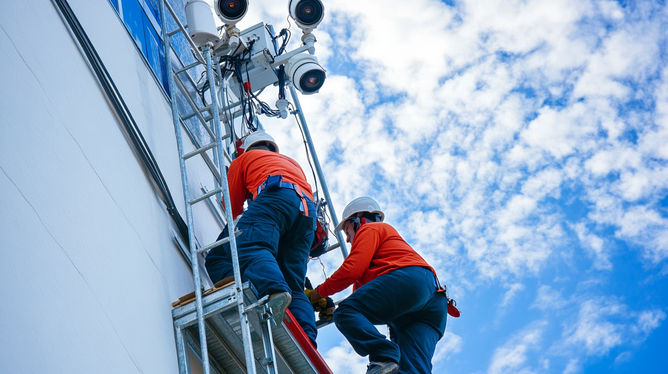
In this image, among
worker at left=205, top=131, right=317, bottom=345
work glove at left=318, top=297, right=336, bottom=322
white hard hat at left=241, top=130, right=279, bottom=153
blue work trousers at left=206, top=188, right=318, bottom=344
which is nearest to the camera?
blue work trousers at left=206, top=188, right=318, bottom=344

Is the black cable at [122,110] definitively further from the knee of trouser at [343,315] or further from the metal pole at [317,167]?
the metal pole at [317,167]

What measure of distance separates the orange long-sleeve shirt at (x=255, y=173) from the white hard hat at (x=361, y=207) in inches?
42.1

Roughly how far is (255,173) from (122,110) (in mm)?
1256

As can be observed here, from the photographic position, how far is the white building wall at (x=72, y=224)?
2.72m

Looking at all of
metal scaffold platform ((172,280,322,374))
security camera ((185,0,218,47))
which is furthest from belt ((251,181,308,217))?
security camera ((185,0,218,47))

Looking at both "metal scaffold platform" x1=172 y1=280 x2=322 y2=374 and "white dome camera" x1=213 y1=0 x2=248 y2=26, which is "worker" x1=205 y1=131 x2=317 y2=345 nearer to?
"metal scaffold platform" x1=172 y1=280 x2=322 y2=374

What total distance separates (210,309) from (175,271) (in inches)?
27.4

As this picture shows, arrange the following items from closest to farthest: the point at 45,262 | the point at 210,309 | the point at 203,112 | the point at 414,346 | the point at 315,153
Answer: the point at 45,262
the point at 210,309
the point at 414,346
the point at 203,112
the point at 315,153

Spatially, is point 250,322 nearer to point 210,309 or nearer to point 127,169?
point 210,309

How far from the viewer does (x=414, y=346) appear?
5.36 metres

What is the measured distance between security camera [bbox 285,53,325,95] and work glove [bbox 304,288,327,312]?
3.33 metres

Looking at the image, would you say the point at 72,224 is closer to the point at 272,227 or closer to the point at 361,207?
the point at 272,227

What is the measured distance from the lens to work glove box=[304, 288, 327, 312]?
5.76 metres

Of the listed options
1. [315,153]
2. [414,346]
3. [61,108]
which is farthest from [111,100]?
[315,153]
